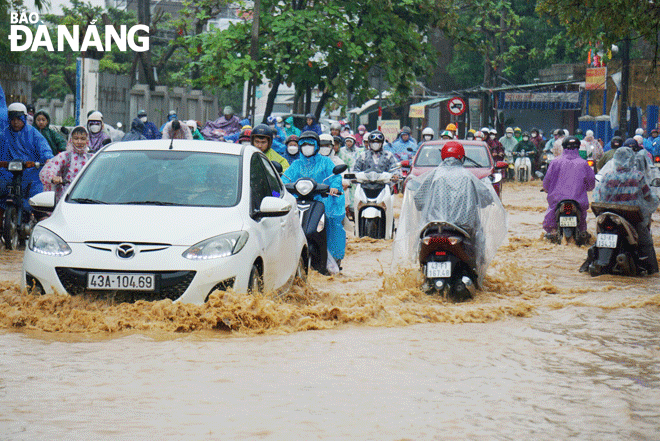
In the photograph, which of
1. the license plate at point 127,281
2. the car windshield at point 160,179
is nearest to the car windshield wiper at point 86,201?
the car windshield at point 160,179

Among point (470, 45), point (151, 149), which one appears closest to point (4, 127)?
point (151, 149)

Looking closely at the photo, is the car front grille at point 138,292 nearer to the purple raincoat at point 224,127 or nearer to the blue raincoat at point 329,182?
the blue raincoat at point 329,182

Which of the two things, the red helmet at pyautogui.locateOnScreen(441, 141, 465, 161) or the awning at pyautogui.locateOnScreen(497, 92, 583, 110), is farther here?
the awning at pyautogui.locateOnScreen(497, 92, 583, 110)

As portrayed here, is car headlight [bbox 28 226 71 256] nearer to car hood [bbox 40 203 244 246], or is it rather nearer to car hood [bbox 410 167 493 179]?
car hood [bbox 40 203 244 246]

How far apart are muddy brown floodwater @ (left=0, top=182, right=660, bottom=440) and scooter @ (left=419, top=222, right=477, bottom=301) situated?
0.63 feet

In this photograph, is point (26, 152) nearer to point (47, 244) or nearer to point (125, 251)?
point (47, 244)

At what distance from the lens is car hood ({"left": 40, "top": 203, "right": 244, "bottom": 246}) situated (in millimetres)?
6898

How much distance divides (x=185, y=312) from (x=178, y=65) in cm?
4991

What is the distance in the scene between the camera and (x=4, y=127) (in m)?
13.5

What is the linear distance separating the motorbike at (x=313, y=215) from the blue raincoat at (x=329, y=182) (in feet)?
1.60

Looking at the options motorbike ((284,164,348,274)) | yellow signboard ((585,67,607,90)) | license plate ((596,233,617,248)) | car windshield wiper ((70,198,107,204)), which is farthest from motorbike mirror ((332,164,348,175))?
yellow signboard ((585,67,607,90))

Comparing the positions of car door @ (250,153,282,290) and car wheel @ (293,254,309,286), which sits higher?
car door @ (250,153,282,290)

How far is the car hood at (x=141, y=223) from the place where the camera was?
6.90 metres

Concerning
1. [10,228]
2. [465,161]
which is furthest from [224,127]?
[10,228]
